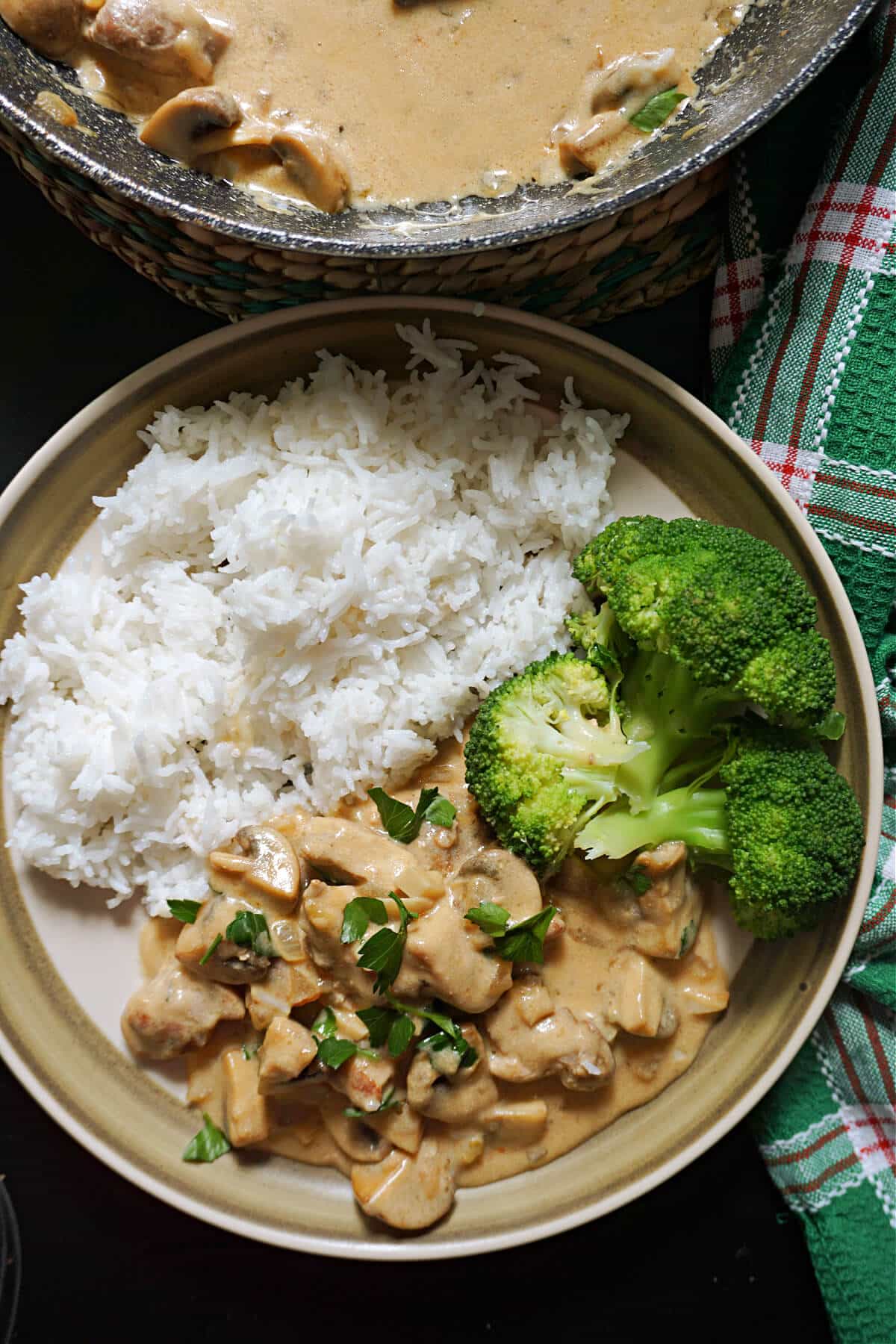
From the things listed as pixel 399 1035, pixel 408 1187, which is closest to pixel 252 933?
pixel 399 1035

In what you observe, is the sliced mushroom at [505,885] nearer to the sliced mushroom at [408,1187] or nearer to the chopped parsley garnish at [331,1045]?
the chopped parsley garnish at [331,1045]

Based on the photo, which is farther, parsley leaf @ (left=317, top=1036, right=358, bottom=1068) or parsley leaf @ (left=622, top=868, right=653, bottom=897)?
parsley leaf @ (left=622, top=868, right=653, bottom=897)

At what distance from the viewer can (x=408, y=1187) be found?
2.80 meters

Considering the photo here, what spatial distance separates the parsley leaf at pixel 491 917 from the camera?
2.72m

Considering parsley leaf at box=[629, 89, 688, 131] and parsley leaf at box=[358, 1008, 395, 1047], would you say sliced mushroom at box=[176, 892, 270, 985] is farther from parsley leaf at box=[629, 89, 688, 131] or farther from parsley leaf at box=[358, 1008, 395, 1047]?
parsley leaf at box=[629, 89, 688, 131]

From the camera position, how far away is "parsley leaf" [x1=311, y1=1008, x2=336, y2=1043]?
9.07ft

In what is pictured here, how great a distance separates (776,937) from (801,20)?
231 cm

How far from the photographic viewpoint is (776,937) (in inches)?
112

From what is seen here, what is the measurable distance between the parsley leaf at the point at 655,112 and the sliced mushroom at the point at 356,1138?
8.55ft

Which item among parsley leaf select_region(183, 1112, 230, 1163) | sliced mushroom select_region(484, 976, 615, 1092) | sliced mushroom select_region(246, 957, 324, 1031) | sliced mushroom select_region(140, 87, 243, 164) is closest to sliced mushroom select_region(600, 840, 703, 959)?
sliced mushroom select_region(484, 976, 615, 1092)

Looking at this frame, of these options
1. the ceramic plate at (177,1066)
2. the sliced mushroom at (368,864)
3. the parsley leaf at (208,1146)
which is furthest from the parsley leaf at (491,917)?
the parsley leaf at (208,1146)

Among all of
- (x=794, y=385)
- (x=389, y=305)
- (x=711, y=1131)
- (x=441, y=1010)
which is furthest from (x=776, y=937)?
(x=389, y=305)

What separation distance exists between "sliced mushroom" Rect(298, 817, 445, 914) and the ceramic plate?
0.58 m

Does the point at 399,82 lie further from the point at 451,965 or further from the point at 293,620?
the point at 451,965
